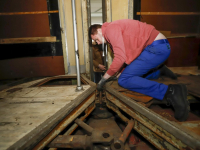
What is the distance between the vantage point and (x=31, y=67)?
368 cm

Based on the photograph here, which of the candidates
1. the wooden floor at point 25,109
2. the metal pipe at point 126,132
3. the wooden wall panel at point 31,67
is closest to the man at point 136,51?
the metal pipe at point 126,132

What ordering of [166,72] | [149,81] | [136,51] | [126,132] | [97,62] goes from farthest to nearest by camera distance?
[97,62]
[166,72]
[136,51]
[149,81]
[126,132]

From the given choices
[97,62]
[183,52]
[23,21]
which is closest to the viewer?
[23,21]

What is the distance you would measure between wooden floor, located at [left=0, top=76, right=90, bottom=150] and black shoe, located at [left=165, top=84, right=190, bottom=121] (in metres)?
1.18

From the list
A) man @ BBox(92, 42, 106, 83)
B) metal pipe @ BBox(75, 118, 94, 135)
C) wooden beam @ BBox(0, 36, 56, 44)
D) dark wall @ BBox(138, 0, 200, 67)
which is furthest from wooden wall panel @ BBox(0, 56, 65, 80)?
dark wall @ BBox(138, 0, 200, 67)

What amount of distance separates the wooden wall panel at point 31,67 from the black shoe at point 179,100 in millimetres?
3056

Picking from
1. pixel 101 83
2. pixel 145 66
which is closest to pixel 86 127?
pixel 101 83

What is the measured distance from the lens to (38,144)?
3.33 feet

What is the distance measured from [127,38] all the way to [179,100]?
104cm

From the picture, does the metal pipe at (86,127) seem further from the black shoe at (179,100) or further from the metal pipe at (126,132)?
the black shoe at (179,100)

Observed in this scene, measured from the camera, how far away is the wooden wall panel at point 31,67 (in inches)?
142

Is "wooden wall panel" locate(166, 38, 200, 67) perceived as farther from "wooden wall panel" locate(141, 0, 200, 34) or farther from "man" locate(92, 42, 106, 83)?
"man" locate(92, 42, 106, 83)

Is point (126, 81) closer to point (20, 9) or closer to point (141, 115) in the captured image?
point (141, 115)

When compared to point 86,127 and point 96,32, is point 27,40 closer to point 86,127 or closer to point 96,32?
point 96,32
